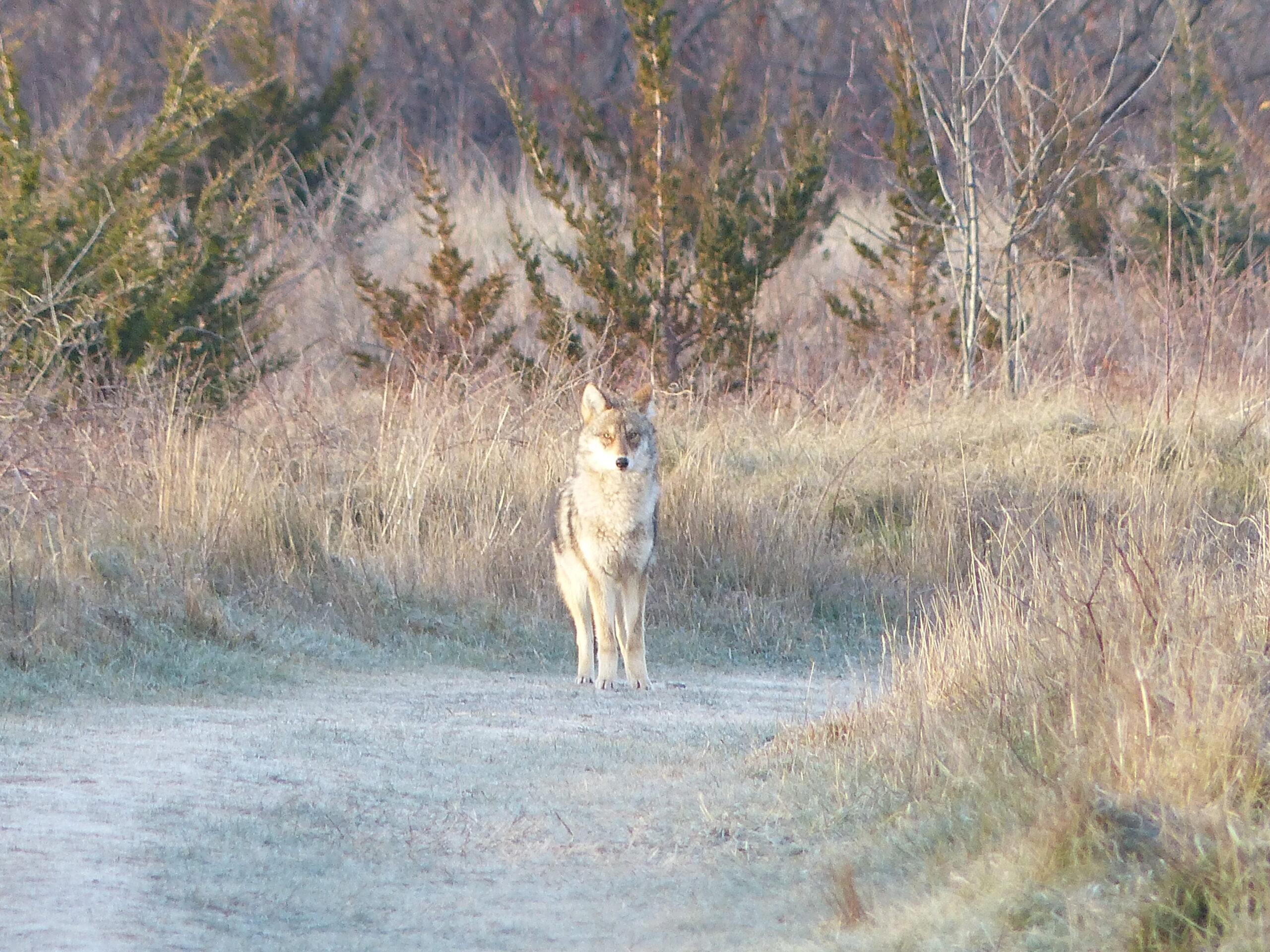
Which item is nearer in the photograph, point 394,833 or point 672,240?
point 394,833

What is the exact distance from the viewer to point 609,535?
27.4 ft

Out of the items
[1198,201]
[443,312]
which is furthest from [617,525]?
[1198,201]

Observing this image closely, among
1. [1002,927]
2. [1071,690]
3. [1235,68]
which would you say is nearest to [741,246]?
[1071,690]

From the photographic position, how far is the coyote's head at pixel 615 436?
8.41m

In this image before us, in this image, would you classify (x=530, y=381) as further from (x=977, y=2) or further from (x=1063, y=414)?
(x=977, y=2)

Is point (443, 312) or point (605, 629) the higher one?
point (443, 312)

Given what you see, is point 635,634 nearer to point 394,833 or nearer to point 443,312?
point 394,833

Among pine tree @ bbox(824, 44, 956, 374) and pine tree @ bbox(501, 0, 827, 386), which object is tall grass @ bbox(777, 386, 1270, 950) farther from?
pine tree @ bbox(824, 44, 956, 374)

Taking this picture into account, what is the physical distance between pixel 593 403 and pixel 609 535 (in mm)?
725

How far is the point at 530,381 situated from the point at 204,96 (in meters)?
3.29

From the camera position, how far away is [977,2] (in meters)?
17.6

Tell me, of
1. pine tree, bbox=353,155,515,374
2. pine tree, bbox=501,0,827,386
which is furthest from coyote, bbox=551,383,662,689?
pine tree, bbox=501,0,827,386

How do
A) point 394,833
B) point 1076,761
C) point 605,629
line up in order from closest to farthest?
1. point 1076,761
2. point 394,833
3. point 605,629

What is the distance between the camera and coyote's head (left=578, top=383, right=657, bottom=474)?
8414 mm
